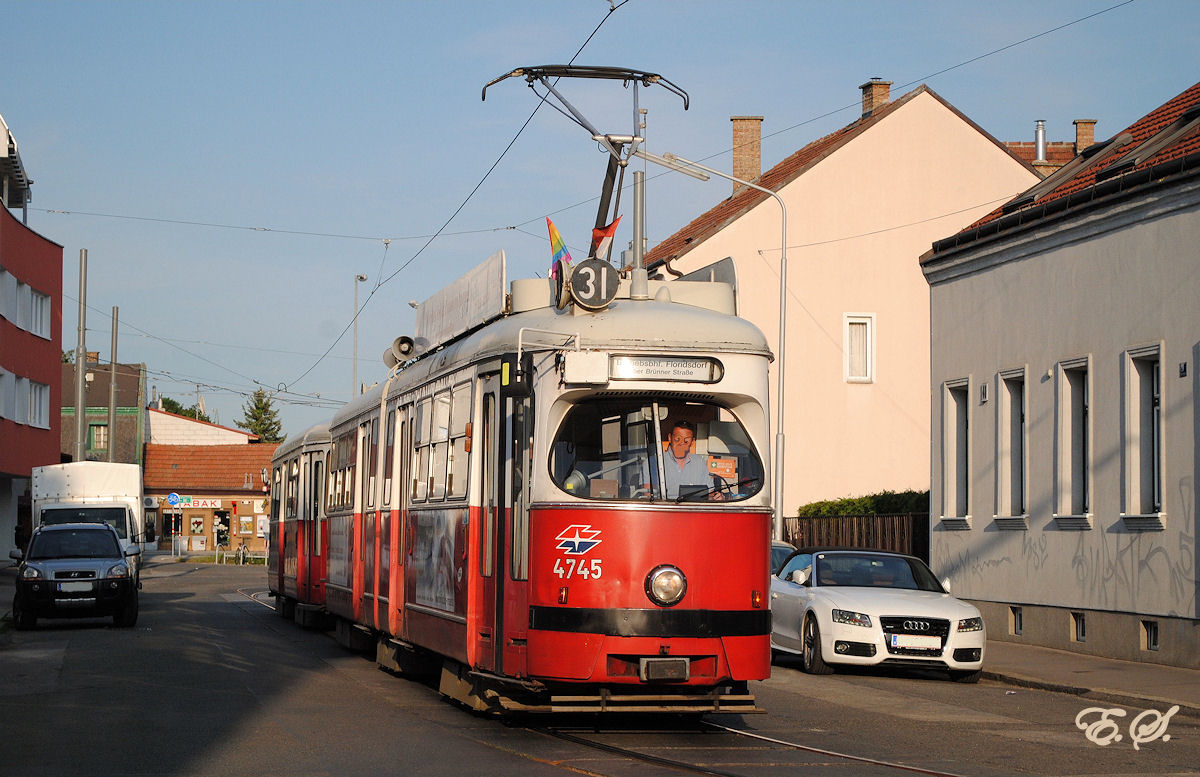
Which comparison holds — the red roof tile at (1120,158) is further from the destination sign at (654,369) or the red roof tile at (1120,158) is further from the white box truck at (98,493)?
the white box truck at (98,493)

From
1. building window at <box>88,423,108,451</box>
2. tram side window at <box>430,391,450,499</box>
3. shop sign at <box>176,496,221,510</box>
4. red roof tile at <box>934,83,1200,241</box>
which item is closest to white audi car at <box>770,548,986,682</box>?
tram side window at <box>430,391,450,499</box>

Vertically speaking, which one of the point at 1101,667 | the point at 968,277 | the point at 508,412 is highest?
the point at 968,277

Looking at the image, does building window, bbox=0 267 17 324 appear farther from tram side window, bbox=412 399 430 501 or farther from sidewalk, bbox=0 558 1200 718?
tram side window, bbox=412 399 430 501

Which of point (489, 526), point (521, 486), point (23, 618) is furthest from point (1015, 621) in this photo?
point (23, 618)

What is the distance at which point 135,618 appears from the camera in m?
25.0

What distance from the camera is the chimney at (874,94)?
45.8 m

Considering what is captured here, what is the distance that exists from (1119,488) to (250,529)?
71786mm

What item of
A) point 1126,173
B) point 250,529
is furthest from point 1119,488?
point 250,529

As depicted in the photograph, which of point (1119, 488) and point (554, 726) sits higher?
point (1119, 488)

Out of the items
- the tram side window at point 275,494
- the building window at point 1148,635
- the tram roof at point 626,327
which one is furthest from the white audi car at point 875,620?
the tram side window at point 275,494

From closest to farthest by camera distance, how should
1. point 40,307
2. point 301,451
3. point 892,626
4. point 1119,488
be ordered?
point 892,626 < point 1119,488 < point 301,451 < point 40,307

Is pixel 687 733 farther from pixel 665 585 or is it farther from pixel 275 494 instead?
pixel 275 494

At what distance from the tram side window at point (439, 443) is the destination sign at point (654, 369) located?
9.01ft

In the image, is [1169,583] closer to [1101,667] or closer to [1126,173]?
[1101,667]
